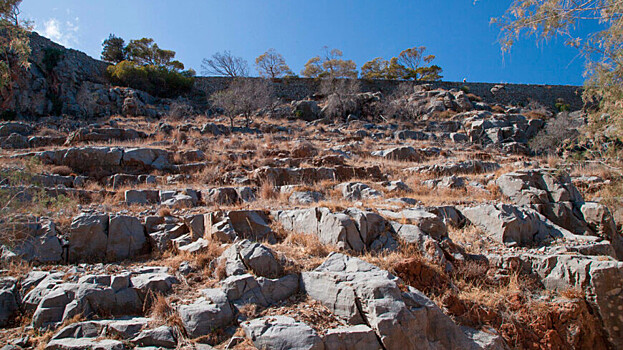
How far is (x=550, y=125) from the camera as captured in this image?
20062 millimetres

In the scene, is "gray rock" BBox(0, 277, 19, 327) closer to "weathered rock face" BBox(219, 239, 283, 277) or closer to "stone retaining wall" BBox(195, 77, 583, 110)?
"weathered rock face" BBox(219, 239, 283, 277)

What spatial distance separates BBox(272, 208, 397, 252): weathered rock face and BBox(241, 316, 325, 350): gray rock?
6.82ft

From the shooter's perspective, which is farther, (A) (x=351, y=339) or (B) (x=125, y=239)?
(B) (x=125, y=239)

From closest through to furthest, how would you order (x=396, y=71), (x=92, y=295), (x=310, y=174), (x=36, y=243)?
(x=92, y=295) < (x=36, y=243) < (x=310, y=174) < (x=396, y=71)

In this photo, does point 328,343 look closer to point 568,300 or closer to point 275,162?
point 568,300

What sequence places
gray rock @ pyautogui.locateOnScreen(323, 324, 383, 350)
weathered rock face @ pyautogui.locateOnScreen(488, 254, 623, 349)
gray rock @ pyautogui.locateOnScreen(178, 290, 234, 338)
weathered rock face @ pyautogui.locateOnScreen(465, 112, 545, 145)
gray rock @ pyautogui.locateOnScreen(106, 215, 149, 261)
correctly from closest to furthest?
gray rock @ pyautogui.locateOnScreen(323, 324, 383, 350), gray rock @ pyautogui.locateOnScreen(178, 290, 234, 338), weathered rock face @ pyautogui.locateOnScreen(488, 254, 623, 349), gray rock @ pyautogui.locateOnScreen(106, 215, 149, 261), weathered rock face @ pyautogui.locateOnScreen(465, 112, 545, 145)

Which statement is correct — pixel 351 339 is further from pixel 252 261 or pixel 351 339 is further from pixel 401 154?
pixel 401 154

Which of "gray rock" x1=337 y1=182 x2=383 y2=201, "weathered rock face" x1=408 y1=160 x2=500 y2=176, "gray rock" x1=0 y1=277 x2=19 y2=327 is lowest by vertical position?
"gray rock" x1=0 y1=277 x2=19 y2=327

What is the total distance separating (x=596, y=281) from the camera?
4293 millimetres

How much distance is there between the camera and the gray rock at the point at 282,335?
2910 mm

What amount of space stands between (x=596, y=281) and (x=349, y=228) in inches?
136

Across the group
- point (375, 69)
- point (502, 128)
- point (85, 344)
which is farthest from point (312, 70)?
point (85, 344)

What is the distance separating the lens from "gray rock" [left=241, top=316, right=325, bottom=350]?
2.91 metres

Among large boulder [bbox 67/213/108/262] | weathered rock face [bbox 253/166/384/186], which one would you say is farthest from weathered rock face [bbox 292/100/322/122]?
large boulder [bbox 67/213/108/262]
